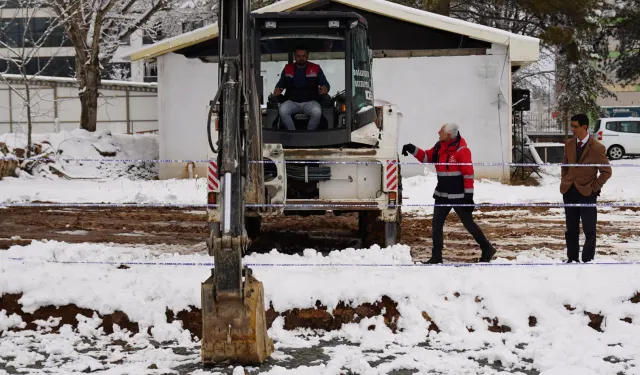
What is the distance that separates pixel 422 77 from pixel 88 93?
10844 mm

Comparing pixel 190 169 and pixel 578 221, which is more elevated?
pixel 190 169

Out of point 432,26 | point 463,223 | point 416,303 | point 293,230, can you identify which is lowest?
point 416,303

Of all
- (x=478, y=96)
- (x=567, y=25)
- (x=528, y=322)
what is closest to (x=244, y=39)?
(x=528, y=322)

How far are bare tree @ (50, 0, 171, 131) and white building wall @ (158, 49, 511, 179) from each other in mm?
4578

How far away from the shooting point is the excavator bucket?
285 inches

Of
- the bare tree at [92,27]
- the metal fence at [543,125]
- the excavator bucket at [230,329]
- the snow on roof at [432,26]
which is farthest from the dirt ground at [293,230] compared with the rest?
the metal fence at [543,125]

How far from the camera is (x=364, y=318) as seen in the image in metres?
8.56

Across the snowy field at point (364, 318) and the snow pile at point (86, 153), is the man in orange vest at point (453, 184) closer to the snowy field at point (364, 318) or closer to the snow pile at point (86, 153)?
the snowy field at point (364, 318)

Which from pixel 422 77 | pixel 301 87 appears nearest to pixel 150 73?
pixel 422 77

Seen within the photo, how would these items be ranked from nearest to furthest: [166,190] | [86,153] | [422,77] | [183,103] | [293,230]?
[293,230], [166,190], [422,77], [183,103], [86,153]

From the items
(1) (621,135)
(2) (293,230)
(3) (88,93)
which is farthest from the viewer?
(1) (621,135)

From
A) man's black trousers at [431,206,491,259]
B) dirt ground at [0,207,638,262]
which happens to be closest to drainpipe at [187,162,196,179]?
dirt ground at [0,207,638,262]

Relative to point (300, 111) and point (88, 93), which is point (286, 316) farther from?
point (88, 93)

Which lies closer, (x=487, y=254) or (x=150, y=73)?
(x=487, y=254)
